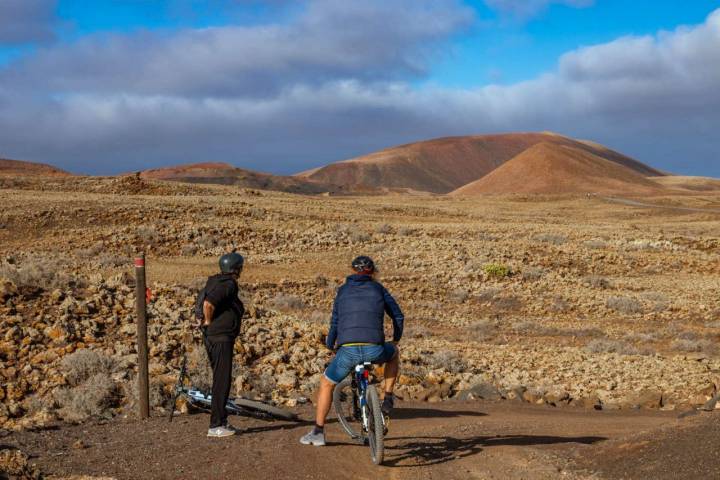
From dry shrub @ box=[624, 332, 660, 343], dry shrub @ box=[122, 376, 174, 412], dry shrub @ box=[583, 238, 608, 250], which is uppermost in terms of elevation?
dry shrub @ box=[583, 238, 608, 250]

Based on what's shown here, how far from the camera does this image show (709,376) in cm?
1251

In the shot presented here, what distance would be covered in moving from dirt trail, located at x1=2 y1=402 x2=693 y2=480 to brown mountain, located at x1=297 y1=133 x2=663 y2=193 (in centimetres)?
12988

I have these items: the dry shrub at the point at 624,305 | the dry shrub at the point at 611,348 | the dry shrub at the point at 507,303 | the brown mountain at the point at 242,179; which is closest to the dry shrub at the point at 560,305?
the dry shrub at the point at 507,303

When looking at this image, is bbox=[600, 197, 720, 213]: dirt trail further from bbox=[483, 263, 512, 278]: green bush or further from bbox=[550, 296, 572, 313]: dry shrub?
bbox=[550, 296, 572, 313]: dry shrub

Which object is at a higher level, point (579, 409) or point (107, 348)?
point (107, 348)

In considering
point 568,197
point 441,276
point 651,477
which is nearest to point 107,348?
point 651,477

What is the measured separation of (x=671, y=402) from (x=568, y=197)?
57811 millimetres

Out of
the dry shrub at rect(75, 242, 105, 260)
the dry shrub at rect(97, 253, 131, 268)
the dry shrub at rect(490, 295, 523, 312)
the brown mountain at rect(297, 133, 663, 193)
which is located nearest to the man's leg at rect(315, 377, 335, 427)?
the dry shrub at rect(490, 295, 523, 312)

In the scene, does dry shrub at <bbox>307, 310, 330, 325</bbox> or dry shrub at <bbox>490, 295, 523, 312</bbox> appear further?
dry shrub at <bbox>490, 295, 523, 312</bbox>

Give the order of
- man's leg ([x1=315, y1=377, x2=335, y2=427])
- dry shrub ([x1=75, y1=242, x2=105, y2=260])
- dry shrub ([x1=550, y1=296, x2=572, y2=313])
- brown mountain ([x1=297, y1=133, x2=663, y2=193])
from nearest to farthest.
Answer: man's leg ([x1=315, y1=377, x2=335, y2=427]) → dry shrub ([x1=550, y1=296, x2=572, y2=313]) → dry shrub ([x1=75, y1=242, x2=105, y2=260]) → brown mountain ([x1=297, y1=133, x2=663, y2=193])

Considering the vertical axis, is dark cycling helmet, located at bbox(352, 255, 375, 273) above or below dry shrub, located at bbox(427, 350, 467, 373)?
above

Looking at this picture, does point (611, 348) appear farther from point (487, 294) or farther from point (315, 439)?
point (315, 439)

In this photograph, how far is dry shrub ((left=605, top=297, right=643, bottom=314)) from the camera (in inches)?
799

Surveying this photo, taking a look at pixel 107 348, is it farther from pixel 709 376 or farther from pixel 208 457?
pixel 709 376
